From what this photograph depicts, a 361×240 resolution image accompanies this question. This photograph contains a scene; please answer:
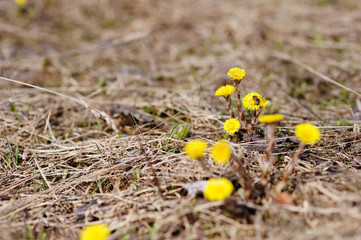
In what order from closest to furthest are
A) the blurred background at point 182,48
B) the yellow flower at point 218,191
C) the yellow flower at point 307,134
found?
the yellow flower at point 218,191, the yellow flower at point 307,134, the blurred background at point 182,48

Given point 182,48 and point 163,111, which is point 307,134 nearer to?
point 163,111

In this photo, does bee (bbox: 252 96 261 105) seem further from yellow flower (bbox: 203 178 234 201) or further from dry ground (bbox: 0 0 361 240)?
yellow flower (bbox: 203 178 234 201)

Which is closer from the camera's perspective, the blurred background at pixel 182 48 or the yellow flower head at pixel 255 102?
the yellow flower head at pixel 255 102

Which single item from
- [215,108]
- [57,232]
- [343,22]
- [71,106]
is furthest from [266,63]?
[57,232]

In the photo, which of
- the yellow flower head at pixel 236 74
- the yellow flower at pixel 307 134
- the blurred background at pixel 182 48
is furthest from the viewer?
the blurred background at pixel 182 48

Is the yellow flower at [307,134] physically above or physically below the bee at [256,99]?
below

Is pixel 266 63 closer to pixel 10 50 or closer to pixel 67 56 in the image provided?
pixel 67 56

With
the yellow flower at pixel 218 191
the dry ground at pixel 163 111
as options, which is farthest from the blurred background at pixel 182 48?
the yellow flower at pixel 218 191

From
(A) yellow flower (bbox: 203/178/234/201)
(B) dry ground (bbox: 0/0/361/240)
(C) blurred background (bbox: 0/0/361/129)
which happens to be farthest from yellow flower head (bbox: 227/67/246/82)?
(C) blurred background (bbox: 0/0/361/129)

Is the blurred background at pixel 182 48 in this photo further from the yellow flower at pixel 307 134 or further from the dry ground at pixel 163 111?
the yellow flower at pixel 307 134
